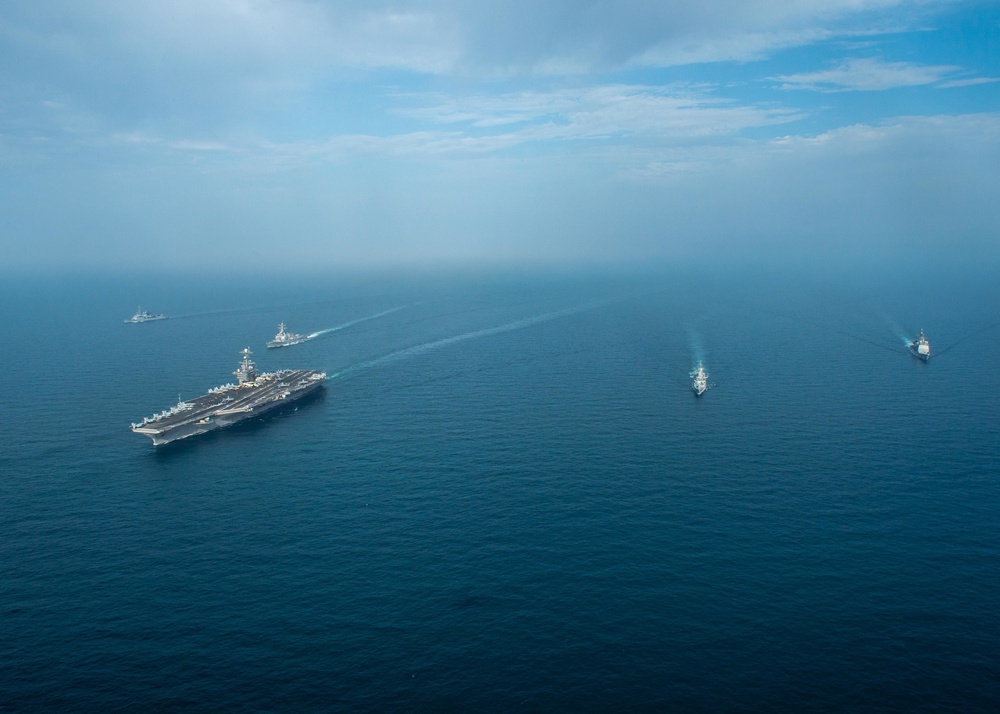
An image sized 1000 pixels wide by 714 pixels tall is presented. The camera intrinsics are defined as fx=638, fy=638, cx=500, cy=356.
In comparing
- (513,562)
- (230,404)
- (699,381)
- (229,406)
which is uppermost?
(230,404)

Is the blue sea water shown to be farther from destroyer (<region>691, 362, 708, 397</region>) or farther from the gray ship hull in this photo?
destroyer (<region>691, 362, 708, 397</region>)

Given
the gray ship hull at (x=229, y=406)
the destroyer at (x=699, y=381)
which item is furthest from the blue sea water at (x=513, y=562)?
the destroyer at (x=699, y=381)

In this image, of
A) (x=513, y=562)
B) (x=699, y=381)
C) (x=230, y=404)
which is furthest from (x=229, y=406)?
(x=699, y=381)

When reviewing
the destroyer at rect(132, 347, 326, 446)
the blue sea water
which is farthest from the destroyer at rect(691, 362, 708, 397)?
the destroyer at rect(132, 347, 326, 446)

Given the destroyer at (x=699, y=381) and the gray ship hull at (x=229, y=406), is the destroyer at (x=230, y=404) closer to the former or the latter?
the gray ship hull at (x=229, y=406)

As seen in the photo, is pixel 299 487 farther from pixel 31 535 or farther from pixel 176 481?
pixel 31 535

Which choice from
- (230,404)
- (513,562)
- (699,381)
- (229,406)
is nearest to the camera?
(513,562)

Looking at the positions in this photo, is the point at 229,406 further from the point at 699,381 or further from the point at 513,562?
the point at 699,381
